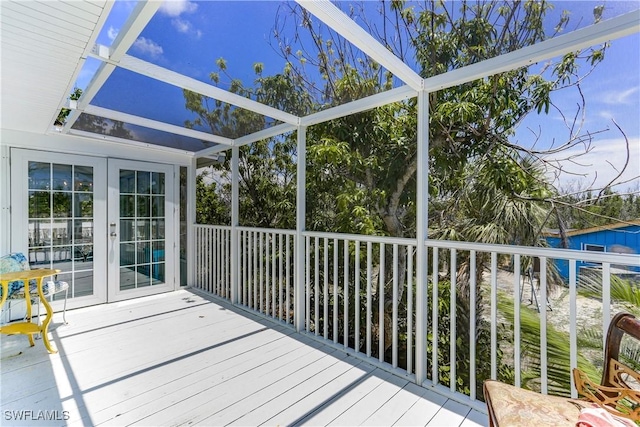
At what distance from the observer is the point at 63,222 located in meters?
3.71

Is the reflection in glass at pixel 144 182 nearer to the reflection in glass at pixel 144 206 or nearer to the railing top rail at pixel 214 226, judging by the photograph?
the reflection in glass at pixel 144 206

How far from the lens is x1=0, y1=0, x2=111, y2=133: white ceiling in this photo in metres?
1.47

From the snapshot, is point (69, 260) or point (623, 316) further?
point (69, 260)

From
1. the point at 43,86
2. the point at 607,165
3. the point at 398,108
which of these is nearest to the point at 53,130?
the point at 43,86

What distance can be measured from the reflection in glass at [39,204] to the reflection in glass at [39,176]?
7cm

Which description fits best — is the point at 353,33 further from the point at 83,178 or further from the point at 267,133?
the point at 83,178

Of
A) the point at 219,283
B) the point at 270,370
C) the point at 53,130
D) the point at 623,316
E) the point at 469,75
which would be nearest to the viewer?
the point at 623,316

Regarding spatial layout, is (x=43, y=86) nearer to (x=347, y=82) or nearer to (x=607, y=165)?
(x=347, y=82)

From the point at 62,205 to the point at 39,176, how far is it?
1.30 ft

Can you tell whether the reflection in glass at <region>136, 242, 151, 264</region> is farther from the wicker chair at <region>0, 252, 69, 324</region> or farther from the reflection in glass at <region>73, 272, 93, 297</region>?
the wicker chair at <region>0, 252, 69, 324</region>

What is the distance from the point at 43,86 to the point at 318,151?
223 centimetres

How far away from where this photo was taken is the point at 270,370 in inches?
92.1

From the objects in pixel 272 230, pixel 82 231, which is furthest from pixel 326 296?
pixel 82 231

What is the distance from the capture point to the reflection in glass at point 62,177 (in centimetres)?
365
